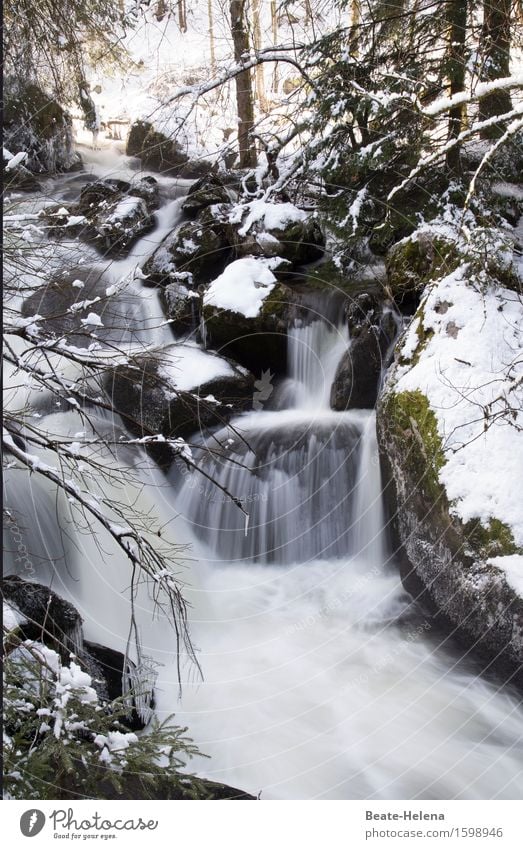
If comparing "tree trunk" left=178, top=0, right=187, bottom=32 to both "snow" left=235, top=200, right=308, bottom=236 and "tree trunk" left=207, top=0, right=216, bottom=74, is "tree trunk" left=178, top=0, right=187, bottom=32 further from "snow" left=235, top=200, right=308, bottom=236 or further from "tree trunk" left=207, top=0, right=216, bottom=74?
"snow" left=235, top=200, right=308, bottom=236

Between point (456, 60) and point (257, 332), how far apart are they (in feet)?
4.72

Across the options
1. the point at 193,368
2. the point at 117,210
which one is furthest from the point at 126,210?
the point at 193,368

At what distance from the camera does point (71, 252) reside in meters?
2.47

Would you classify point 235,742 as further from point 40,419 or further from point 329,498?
point 40,419

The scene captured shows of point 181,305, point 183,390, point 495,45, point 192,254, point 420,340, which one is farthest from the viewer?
point 192,254

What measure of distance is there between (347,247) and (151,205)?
3.25 feet

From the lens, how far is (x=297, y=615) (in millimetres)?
2797

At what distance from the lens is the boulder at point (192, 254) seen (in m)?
3.40

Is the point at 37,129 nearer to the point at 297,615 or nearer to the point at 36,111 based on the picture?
the point at 36,111

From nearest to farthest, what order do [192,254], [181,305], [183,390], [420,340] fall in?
[183,390]
[420,340]
[181,305]
[192,254]

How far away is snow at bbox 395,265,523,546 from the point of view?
2639mm

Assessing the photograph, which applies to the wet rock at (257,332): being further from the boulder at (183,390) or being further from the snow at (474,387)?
the snow at (474,387)

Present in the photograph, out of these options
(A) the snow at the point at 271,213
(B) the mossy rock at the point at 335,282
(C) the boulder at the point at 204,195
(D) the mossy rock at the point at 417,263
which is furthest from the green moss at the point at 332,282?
(C) the boulder at the point at 204,195

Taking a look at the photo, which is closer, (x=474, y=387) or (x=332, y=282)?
(x=474, y=387)
